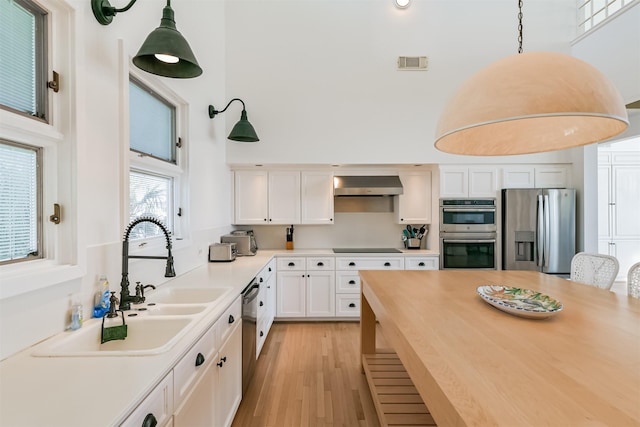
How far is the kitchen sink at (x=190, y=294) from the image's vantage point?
2065 mm

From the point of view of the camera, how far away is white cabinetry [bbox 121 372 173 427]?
0.87 meters

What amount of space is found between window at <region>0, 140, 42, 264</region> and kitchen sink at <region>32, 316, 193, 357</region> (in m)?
0.39

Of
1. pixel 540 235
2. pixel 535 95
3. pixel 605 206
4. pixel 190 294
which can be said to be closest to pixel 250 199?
pixel 190 294

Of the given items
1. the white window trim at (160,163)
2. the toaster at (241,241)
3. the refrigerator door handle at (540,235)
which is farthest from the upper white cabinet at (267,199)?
the refrigerator door handle at (540,235)

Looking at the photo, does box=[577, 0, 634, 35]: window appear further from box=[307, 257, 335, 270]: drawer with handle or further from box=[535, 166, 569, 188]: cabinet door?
box=[307, 257, 335, 270]: drawer with handle

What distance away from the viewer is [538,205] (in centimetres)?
385

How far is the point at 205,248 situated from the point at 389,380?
218 cm

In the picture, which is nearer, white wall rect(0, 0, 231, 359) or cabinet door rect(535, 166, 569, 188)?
white wall rect(0, 0, 231, 359)

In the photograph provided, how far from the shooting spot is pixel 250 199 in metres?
4.19

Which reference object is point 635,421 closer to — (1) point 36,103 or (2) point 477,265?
(1) point 36,103

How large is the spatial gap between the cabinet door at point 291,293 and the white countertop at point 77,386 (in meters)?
2.60

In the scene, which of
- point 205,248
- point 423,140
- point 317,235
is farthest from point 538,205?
point 205,248

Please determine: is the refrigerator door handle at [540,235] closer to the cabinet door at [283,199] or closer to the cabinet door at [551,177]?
the cabinet door at [551,177]

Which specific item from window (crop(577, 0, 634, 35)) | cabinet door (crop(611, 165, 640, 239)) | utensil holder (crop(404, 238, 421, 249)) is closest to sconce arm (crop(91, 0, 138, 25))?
utensil holder (crop(404, 238, 421, 249))
